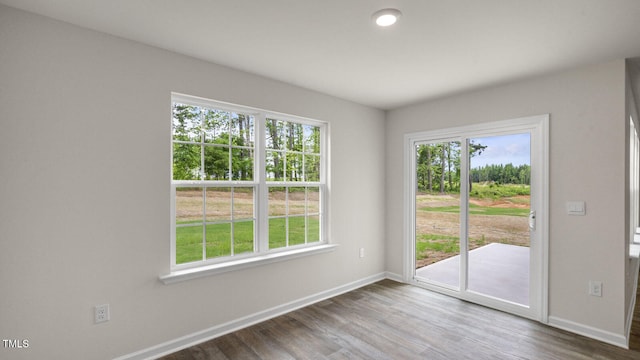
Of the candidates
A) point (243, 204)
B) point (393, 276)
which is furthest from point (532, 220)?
point (243, 204)

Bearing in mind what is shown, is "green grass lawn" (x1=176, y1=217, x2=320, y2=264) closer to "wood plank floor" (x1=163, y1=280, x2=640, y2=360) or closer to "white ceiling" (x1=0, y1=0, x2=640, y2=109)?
"wood plank floor" (x1=163, y1=280, x2=640, y2=360)

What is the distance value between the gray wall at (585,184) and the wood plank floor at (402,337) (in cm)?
33

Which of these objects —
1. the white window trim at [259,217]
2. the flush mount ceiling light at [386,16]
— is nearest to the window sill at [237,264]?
the white window trim at [259,217]

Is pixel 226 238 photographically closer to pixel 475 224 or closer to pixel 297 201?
pixel 297 201

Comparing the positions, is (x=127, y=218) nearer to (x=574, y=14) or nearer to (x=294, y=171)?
(x=294, y=171)

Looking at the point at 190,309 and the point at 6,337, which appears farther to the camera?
the point at 190,309

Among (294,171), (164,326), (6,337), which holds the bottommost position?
(164,326)

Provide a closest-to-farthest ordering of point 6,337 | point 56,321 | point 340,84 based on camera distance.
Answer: point 6,337 → point 56,321 → point 340,84

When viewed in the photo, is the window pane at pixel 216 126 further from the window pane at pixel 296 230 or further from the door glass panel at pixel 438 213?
the door glass panel at pixel 438 213

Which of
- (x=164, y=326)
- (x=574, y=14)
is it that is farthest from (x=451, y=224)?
(x=164, y=326)

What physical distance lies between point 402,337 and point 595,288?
181cm

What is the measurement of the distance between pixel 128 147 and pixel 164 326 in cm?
148

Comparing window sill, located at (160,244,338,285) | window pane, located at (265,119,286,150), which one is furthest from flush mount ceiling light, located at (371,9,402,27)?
window sill, located at (160,244,338,285)

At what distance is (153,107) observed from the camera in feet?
7.84
